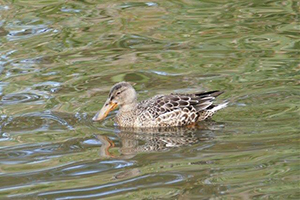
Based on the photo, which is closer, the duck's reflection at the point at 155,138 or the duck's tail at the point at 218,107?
the duck's reflection at the point at 155,138

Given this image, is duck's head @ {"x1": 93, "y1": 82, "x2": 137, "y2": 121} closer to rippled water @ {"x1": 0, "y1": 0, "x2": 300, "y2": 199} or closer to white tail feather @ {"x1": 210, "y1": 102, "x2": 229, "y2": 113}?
rippled water @ {"x1": 0, "y1": 0, "x2": 300, "y2": 199}

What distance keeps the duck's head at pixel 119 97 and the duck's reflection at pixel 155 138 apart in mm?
386

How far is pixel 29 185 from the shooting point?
7582 mm

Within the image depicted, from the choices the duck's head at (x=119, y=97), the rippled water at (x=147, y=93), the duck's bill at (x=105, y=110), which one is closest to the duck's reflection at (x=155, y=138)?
the rippled water at (x=147, y=93)

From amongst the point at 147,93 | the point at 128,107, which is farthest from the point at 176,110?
the point at 147,93

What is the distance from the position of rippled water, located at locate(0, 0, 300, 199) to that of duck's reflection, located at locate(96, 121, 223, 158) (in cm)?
2

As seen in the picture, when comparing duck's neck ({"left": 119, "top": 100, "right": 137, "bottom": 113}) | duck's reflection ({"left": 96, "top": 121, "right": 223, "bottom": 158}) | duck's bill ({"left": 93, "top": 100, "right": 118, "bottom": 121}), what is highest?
duck's bill ({"left": 93, "top": 100, "right": 118, "bottom": 121})

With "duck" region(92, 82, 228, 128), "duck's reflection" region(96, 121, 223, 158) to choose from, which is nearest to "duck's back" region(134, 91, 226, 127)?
"duck" region(92, 82, 228, 128)

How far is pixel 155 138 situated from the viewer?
9289 millimetres

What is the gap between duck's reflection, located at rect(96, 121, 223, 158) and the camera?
8734 millimetres

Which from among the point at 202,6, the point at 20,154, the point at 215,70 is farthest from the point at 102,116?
the point at 202,6

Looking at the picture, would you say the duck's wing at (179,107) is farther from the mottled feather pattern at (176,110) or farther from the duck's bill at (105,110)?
the duck's bill at (105,110)

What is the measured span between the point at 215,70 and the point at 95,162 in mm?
3536

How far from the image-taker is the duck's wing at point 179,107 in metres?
9.74
